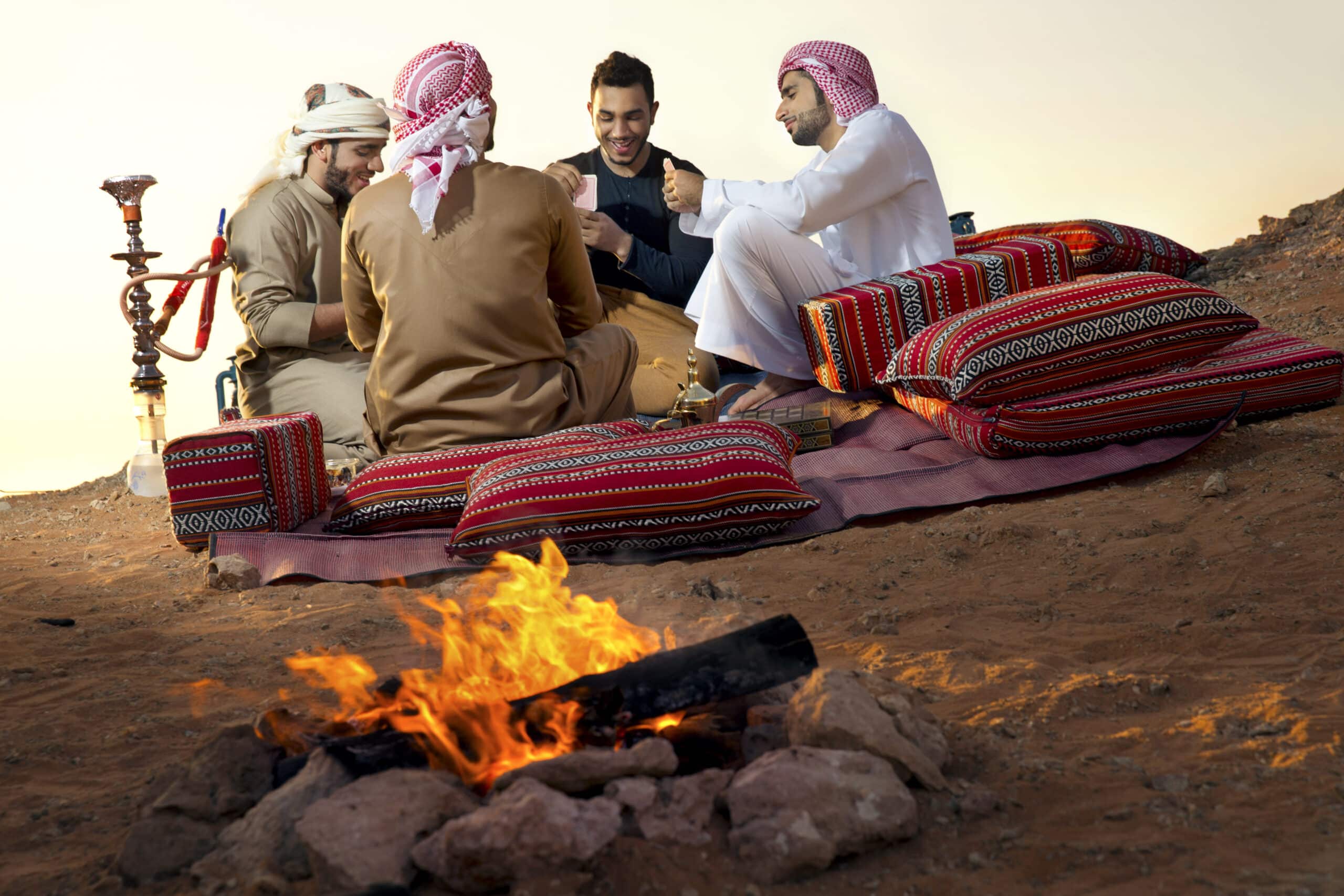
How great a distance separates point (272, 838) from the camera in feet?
5.64

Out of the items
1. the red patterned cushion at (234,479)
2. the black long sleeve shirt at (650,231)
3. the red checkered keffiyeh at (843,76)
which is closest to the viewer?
the red patterned cushion at (234,479)

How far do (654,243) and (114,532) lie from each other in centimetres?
311

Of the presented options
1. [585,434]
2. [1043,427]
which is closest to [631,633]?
[585,434]

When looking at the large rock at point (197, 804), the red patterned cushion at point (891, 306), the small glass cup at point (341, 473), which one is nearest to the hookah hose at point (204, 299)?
the small glass cup at point (341, 473)

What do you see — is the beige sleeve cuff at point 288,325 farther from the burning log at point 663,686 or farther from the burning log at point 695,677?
the burning log at point 695,677

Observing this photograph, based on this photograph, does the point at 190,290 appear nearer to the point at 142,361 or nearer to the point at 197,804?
the point at 142,361

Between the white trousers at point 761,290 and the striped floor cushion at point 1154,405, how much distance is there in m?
1.33

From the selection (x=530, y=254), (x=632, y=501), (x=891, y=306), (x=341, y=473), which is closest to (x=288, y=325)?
(x=341, y=473)

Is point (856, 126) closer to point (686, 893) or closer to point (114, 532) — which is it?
point (114, 532)

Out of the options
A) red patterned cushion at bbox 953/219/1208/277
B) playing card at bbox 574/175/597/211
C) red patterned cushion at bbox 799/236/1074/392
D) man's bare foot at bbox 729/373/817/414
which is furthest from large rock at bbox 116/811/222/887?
red patterned cushion at bbox 953/219/1208/277

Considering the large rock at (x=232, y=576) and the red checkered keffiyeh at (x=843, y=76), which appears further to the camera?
the red checkered keffiyeh at (x=843, y=76)

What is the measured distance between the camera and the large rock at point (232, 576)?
3.57 meters

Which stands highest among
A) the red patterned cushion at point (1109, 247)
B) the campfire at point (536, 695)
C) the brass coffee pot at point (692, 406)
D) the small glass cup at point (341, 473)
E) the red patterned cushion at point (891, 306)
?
the red patterned cushion at point (1109, 247)

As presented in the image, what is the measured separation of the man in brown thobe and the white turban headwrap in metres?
0.98
